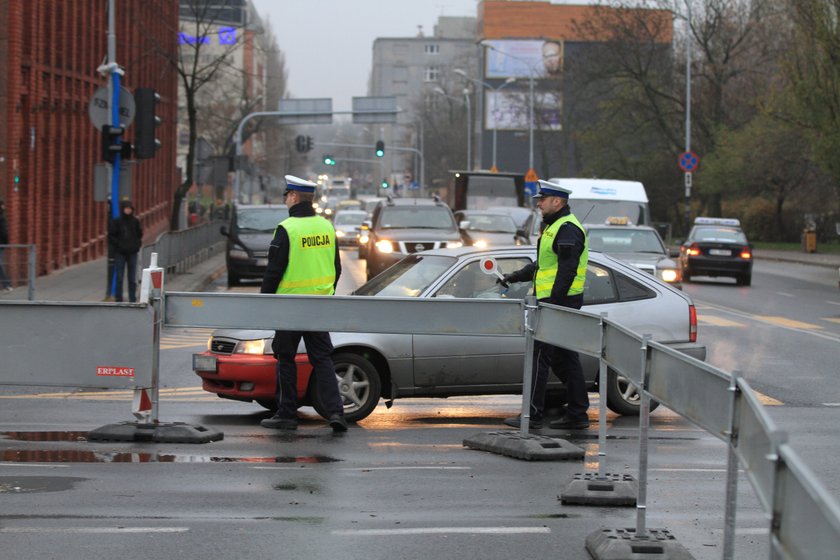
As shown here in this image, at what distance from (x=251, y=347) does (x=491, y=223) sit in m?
24.7

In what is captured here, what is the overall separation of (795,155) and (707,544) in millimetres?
53165

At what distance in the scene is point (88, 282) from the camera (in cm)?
2948

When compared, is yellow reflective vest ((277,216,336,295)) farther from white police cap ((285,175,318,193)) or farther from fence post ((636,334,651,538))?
fence post ((636,334,651,538))

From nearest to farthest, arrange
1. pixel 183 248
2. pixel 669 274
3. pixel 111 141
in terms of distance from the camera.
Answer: pixel 669 274, pixel 111 141, pixel 183 248

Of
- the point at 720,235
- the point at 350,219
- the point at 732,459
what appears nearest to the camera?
the point at 732,459

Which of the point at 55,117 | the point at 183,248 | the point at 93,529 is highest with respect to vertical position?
the point at 55,117

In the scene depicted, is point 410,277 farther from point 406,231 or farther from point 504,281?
point 406,231

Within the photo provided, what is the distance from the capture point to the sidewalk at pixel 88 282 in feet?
82.1

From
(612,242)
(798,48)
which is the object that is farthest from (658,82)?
(612,242)

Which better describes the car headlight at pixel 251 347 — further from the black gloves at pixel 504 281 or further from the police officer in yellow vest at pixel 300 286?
the black gloves at pixel 504 281

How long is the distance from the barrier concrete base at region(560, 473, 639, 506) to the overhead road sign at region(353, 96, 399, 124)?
5210 centimetres

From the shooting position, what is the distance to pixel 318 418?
37.2ft

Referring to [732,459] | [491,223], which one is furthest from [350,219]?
[732,459]

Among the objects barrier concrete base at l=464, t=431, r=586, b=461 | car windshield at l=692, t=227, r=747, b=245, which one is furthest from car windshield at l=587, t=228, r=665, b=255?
barrier concrete base at l=464, t=431, r=586, b=461
